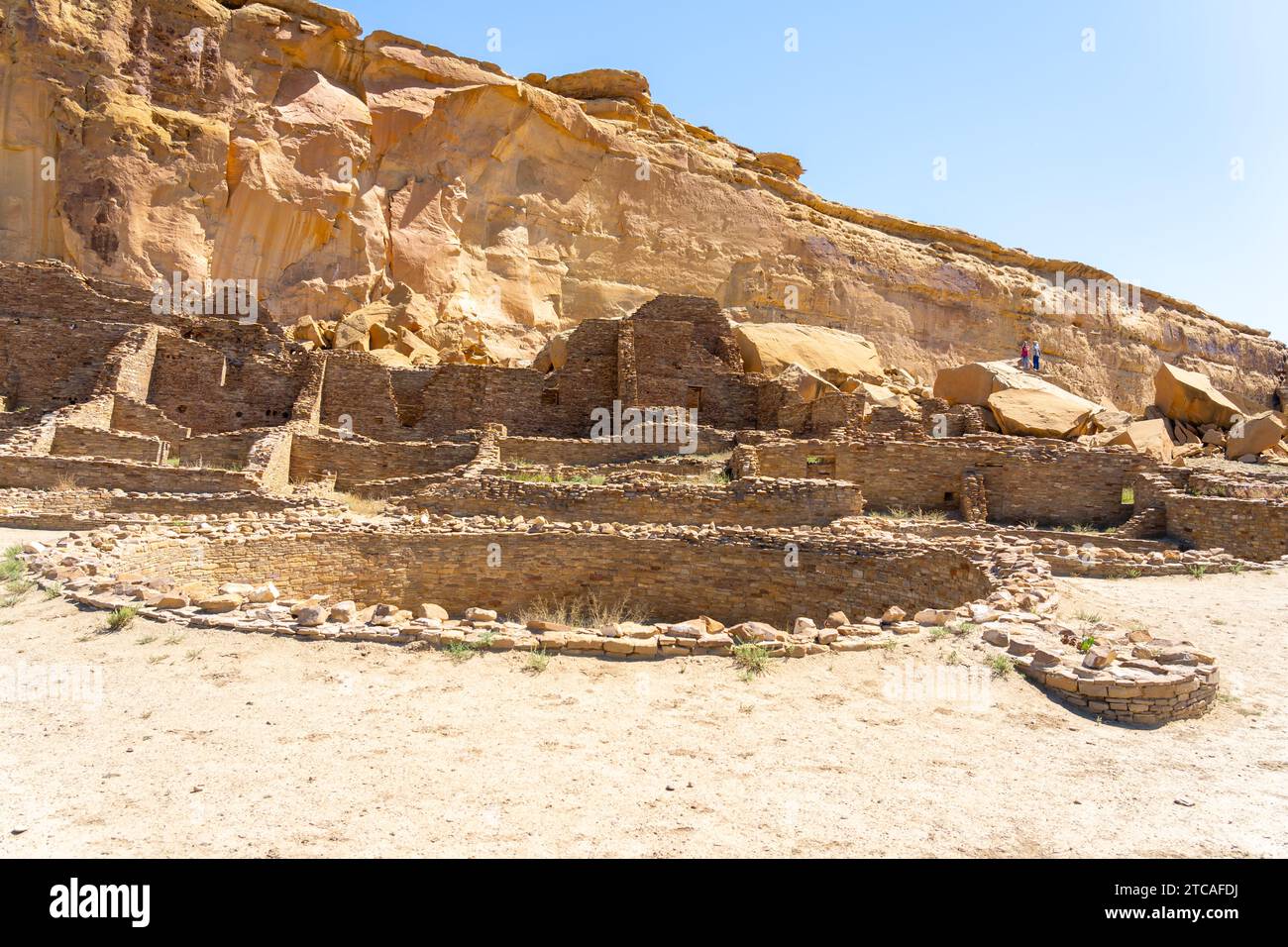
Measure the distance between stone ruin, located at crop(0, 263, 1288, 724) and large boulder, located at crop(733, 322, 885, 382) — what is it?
0.73 metres

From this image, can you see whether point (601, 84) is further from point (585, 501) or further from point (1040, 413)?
point (585, 501)

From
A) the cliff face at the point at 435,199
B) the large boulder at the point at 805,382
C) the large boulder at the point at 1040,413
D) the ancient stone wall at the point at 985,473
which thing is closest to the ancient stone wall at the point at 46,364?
the cliff face at the point at 435,199

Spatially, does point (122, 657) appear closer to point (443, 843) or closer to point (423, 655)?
point (423, 655)

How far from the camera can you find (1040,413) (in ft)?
61.6

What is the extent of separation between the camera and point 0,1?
2395 centimetres

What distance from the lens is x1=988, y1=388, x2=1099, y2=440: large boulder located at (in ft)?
60.6

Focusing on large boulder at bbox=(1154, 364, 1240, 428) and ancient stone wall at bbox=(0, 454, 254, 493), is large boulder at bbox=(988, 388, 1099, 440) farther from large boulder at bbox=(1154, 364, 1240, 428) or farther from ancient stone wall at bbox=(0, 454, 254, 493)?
ancient stone wall at bbox=(0, 454, 254, 493)

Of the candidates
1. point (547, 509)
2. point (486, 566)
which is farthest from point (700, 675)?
point (547, 509)

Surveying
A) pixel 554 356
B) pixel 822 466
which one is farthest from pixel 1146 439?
pixel 554 356

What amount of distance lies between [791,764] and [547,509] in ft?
29.9

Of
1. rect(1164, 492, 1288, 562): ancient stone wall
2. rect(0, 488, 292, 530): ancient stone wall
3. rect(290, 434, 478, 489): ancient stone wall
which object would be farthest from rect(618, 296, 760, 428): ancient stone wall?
rect(0, 488, 292, 530): ancient stone wall

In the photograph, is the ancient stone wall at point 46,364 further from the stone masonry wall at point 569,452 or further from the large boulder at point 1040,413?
the large boulder at point 1040,413

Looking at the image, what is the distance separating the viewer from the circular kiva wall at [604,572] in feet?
28.5

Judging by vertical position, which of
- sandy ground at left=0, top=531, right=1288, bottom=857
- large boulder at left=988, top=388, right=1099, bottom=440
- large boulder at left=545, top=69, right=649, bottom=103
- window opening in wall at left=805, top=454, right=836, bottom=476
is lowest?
sandy ground at left=0, top=531, right=1288, bottom=857
